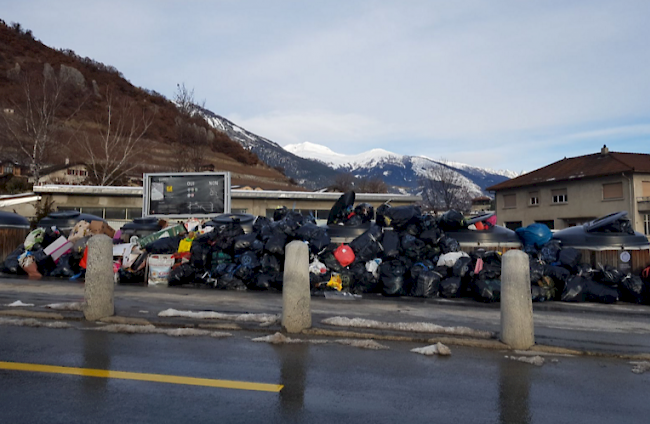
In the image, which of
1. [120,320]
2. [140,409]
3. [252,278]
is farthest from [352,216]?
[140,409]

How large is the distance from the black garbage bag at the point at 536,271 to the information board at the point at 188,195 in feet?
31.9

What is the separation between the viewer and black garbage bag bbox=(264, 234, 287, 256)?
1056cm

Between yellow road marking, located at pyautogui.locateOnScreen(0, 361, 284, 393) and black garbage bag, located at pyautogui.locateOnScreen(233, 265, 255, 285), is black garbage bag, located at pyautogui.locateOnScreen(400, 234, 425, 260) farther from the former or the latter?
yellow road marking, located at pyautogui.locateOnScreen(0, 361, 284, 393)

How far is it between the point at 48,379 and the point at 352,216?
8535 millimetres

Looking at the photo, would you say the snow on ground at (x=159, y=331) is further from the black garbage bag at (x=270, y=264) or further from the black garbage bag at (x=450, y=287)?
the black garbage bag at (x=450, y=287)

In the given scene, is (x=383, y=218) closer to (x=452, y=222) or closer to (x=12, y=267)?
(x=452, y=222)

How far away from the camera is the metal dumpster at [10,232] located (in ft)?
45.8

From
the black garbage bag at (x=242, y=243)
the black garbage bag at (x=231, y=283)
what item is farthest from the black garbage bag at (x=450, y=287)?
the black garbage bag at (x=242, y=243)

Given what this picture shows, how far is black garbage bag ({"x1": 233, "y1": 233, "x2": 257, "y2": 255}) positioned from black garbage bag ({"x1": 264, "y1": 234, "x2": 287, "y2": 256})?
50cm

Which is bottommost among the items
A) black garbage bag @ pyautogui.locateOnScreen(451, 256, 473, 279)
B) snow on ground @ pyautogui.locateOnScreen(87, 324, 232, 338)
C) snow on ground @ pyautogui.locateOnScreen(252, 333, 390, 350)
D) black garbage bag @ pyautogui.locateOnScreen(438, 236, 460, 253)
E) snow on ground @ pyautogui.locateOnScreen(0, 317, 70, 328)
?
snow on ground @ pyautogui.locateOnScreen(252, 333, 390, 350)

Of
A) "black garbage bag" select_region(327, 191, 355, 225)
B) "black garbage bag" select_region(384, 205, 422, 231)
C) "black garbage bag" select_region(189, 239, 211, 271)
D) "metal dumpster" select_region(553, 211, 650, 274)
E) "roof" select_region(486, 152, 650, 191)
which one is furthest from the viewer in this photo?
"roof" select_region(486, 152, 650, 191)

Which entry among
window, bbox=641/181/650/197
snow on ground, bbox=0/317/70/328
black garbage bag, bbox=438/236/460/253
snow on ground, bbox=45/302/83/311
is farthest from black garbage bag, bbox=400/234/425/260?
window, bbox=641/181/650/197

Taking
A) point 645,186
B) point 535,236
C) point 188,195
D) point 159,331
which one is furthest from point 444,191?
point 159,331

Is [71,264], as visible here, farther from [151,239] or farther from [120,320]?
[120,320]
